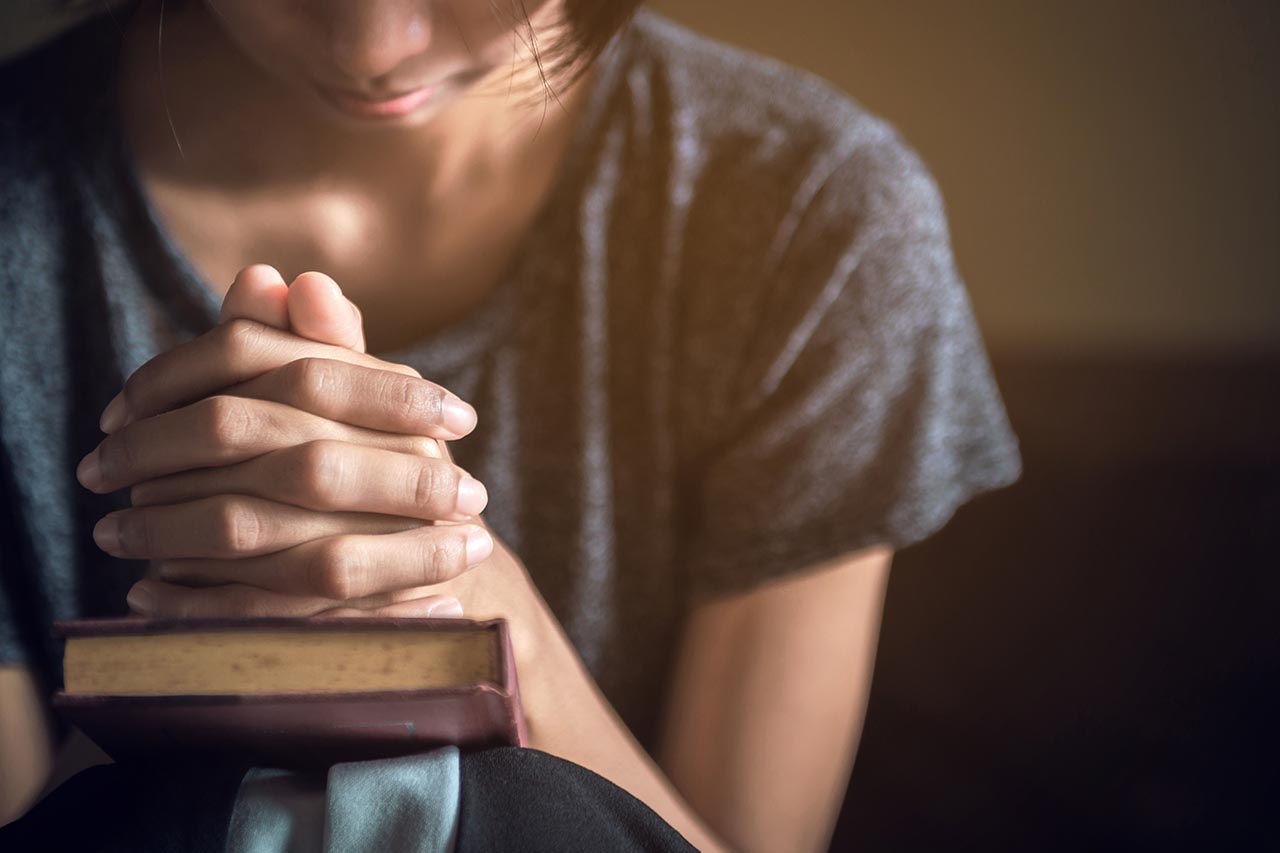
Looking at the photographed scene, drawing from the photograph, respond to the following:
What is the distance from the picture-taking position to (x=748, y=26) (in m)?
0.42

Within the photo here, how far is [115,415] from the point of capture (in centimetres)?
34

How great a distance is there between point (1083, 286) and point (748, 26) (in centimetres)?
19

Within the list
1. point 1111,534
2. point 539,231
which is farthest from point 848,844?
point 539,231

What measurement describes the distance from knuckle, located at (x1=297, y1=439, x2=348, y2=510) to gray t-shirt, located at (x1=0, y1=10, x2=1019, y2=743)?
0.33 feet

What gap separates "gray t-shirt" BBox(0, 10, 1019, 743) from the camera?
44 cm

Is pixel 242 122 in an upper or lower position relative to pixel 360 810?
upper

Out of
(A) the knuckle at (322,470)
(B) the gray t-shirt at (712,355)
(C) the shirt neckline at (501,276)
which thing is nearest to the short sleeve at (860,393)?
(B) the gray t-shirt at (712,355)

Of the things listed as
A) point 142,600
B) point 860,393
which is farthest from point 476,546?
point 860,393

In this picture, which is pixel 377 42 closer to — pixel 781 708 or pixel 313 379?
pixel 313 379

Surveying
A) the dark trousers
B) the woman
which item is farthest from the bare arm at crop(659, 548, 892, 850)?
the dark trousers

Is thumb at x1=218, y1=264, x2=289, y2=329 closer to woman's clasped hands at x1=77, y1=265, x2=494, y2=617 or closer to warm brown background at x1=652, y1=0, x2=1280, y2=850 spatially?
woman's clasped hands at x1=77, y1=265, x2=494, y2=617

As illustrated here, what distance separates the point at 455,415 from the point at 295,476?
0.06 meters

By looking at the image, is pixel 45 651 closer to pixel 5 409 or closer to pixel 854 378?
pixel 5 409

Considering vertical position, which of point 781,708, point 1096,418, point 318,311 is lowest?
Answer: point 781,708
